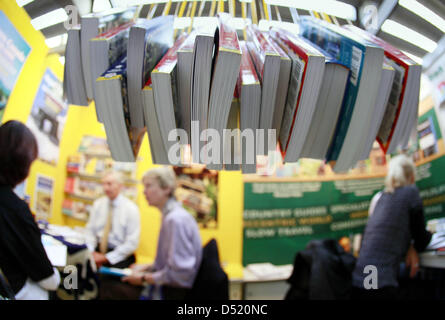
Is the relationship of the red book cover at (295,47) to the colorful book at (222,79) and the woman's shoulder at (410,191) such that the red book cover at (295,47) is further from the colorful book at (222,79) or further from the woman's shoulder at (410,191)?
the woman's shoulder at (410,191)

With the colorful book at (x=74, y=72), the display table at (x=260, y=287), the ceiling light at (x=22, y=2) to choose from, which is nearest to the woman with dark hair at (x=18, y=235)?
the colorful book at (x=74, y=72)

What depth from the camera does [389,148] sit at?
0.76 metres

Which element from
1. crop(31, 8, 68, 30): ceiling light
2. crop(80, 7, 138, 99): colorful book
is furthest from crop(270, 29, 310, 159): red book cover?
crop(31, 8, 68, 30): ceiling light

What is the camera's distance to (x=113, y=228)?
2.79 metres

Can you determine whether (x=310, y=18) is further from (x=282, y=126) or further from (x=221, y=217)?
(x=221, y=217)

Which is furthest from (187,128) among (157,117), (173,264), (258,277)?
(258,277)

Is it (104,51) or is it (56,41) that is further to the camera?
(56,41)

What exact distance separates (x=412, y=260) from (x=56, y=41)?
1811 mm

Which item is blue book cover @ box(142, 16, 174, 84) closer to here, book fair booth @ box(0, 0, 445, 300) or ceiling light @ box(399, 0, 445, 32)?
book fair booth @ box(0, 0, 445, 300)

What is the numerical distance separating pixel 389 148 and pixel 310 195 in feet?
9.60

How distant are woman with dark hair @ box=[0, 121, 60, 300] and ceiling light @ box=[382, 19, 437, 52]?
39.4 inches

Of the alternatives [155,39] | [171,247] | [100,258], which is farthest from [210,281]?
[155,39]

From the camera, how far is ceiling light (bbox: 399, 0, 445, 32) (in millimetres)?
701

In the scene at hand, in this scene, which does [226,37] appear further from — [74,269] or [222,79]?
[74,269]
